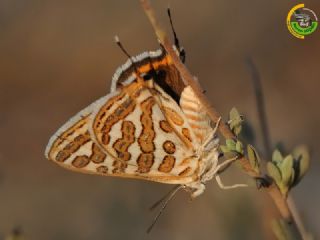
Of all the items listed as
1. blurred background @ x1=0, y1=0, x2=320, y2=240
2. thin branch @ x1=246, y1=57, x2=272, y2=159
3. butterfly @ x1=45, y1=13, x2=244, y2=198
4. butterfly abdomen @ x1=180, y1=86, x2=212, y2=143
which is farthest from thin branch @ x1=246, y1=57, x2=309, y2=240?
blurred background @ x1=0, y1=0, x2=320, y2=240

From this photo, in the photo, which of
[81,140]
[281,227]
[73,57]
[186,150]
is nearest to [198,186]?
[186,150]

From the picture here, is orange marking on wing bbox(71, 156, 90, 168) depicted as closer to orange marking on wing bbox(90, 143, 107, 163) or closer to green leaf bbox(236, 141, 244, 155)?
orange marking on wing bbox(90, 143, 107, 163)

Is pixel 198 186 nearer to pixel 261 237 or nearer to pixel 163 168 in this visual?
pixel 163 168

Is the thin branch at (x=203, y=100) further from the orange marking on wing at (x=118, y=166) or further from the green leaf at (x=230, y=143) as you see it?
the orange marking on wing at (x=118, y=166)

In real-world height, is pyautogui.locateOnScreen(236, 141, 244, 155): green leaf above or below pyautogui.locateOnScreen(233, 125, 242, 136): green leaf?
below

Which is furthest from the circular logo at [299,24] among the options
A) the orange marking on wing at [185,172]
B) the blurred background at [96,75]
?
the blurred background at [96,75]

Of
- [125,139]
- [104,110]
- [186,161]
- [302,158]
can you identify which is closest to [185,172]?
[186,161]
